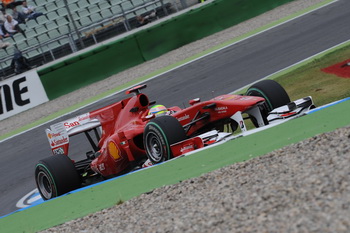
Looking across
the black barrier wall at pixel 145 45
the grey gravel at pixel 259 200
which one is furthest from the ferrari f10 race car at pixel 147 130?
the black barrier wall at pixel 145 45

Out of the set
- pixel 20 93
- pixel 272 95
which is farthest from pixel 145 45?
pixel 272 95

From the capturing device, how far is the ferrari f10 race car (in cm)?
868

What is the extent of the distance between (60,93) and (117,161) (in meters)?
11.3

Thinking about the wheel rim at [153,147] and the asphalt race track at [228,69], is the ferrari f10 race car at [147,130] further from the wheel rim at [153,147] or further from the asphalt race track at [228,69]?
the asphalt race track at [228,69]

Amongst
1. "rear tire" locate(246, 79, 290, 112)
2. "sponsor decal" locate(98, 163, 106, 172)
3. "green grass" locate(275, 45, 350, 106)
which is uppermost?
"rear tire" locate(246, 79, 290, 112)

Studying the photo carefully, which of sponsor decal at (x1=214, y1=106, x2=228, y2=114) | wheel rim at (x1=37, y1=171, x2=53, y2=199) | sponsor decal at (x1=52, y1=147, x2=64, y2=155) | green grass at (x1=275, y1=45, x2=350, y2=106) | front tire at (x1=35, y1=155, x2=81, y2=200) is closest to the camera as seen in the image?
sponsor decal at (x1=214, y1=106, x2=228, y2=114)

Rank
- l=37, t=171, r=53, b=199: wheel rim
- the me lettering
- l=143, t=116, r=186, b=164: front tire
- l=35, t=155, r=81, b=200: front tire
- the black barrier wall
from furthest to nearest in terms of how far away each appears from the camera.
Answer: the black barrier wall → the me lettering → l=37, t=171, r=53, b=199: wheel rim → l=35, t=155, r=81, b=200: front tire → l=143, t=116, r=186, b=164: front tire

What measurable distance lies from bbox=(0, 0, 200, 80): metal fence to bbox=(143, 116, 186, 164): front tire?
43.1 ft

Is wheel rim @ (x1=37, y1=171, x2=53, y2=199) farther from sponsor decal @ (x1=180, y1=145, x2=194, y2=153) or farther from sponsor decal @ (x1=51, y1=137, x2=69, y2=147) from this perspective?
sponsor decal @ (x1=180, y1=145, x2=194, y2=153)

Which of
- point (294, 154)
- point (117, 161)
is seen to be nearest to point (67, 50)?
point (117, 161)

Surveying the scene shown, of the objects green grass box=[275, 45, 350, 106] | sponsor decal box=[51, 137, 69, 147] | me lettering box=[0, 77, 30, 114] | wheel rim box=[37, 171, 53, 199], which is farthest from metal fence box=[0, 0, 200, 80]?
wheel rim box=[37, 171, 53, 199]

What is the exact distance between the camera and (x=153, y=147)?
8969 millimetres

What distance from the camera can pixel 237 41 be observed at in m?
19.8

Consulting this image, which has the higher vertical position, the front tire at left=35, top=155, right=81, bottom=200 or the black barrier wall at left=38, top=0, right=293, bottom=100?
the black barrier wall at left=38, top=0, right=293, bottom=100
